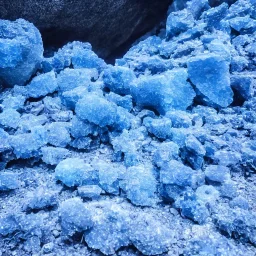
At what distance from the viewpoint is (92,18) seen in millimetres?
1700

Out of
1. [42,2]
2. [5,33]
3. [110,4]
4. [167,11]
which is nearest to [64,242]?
[5,33]

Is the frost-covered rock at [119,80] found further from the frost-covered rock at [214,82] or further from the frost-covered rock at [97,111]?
the frost-covered rock at [214,82]

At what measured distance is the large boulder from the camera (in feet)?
4.79

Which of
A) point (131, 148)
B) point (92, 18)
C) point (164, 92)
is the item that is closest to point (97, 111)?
point (131, 148)

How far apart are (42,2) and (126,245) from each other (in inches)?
50.0

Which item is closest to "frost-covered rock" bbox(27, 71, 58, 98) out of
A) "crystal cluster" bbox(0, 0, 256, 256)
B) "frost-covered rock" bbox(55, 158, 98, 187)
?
"crystal cluster" bbox(0, 0, 256, 256)

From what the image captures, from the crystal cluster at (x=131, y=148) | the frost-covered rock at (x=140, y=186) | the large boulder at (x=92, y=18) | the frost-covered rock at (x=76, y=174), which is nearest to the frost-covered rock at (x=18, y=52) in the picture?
the crystal cluster at (x=131, y=148)

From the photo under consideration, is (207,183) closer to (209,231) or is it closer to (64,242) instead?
(209,231)

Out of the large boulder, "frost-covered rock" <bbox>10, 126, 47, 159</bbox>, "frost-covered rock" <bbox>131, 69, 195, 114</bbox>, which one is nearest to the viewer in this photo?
"frost-covered rock" <bbox>10, 126, 47, 159</bbox>

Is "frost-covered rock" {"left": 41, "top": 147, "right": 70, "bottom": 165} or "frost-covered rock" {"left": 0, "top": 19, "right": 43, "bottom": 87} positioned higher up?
"frost-covered rock" {"left": 0, "top": 19, "right": 43, "bottom": 87}

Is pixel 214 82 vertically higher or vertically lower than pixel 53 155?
higher

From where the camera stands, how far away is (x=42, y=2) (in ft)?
4.79

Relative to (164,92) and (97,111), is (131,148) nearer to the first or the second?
(97,111)

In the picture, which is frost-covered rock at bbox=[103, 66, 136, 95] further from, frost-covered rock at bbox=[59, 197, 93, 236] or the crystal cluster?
frost-covered rock at bbox=[59, 197, 93, 236]
